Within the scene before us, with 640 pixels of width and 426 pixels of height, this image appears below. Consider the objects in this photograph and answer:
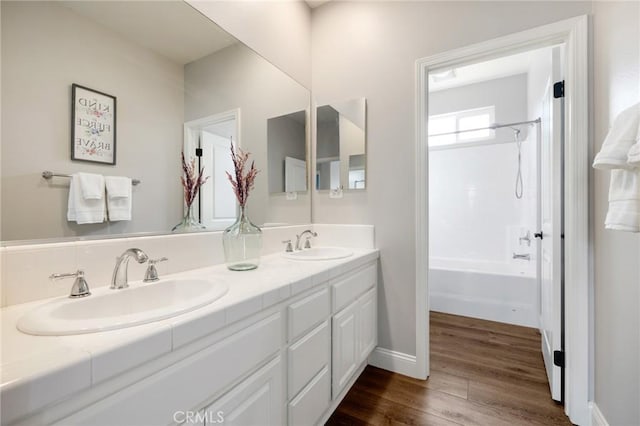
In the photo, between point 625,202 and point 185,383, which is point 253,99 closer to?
point 185,383

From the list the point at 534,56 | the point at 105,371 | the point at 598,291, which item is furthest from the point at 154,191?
the point at 534,56

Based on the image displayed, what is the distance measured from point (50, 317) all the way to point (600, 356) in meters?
2.17

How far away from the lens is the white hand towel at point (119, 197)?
108cm

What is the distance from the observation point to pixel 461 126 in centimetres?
368

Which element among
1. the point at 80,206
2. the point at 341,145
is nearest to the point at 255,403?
the point at 80,206

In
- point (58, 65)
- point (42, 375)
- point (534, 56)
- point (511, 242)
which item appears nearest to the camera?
point (42, 375)

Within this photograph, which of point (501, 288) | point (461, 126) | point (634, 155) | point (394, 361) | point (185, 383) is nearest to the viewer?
point (185, 383)

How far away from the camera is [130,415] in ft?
1.94

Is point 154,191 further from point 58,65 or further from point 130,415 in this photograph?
point 130,415

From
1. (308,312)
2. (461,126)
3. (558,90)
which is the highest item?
(461,126)

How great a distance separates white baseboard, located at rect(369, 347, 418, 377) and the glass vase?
4.84 ft

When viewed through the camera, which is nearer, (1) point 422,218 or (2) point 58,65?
(2) point 58,65

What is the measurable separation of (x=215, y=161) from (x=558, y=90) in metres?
1.95

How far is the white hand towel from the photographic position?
42.5 inches
